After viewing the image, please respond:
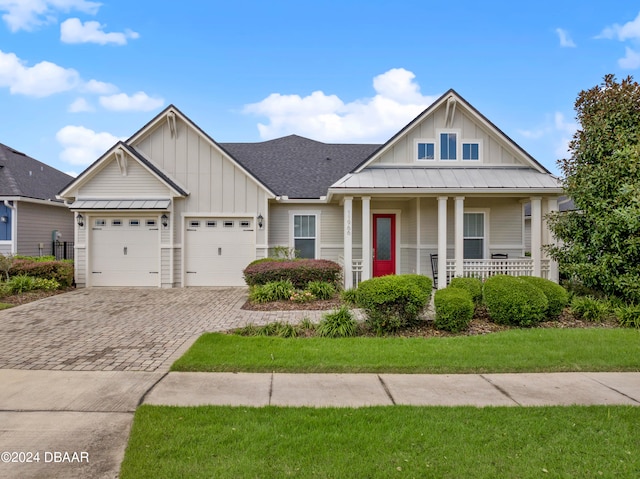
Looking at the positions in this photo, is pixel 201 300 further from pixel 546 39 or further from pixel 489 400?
pixel 546 39

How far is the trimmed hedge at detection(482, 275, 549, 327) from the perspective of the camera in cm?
727

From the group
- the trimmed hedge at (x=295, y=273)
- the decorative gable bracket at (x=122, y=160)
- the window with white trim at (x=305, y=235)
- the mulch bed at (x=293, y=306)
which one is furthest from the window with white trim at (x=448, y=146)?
the decorative gable bracket at (x=122, y=160)

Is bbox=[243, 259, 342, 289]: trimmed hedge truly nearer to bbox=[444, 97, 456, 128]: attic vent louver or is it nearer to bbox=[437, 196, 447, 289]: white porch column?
bbox=[437, 196, 447, 289]: white porch column

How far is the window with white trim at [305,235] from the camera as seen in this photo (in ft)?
45.4

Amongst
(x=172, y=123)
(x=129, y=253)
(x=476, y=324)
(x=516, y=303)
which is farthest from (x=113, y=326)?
(x=516, y=303)

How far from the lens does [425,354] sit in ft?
18.1

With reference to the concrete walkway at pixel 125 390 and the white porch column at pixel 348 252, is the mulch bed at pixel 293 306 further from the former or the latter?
the concrete walkway at pixel 125 390

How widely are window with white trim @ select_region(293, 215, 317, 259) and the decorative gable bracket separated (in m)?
5.99

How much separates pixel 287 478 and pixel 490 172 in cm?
1123

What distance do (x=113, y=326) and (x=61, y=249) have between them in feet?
40.4

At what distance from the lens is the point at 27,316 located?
27.3 feet

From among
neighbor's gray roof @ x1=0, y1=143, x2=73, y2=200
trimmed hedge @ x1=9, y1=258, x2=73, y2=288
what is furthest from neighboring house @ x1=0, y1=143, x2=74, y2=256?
trimmed hedge @ x1=9, y1=258, x2=73, y2=288

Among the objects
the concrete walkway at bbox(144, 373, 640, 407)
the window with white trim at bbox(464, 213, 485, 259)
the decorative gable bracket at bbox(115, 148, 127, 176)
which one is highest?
the decorative gable bracket at bbox(115, 148, 127, 176)

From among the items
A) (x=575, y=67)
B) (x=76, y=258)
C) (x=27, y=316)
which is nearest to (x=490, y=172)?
(x=575, y=67)
